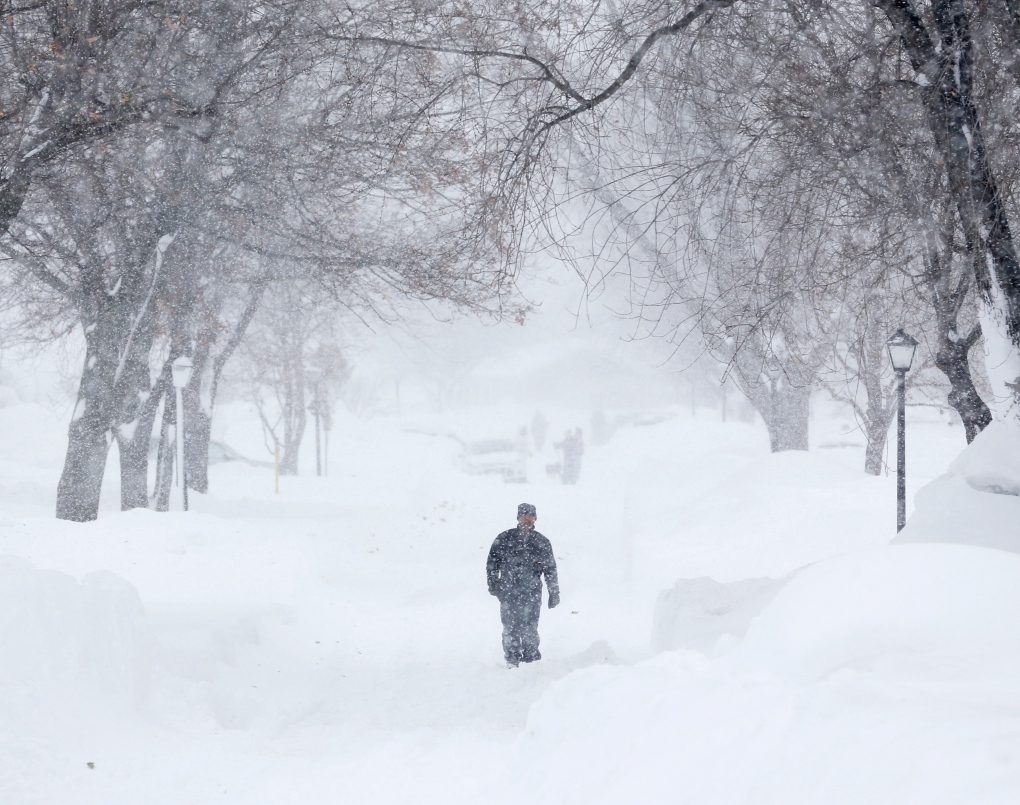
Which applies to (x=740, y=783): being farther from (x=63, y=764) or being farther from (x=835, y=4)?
(x=835, y=4)

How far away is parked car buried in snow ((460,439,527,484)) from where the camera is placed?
34688mm

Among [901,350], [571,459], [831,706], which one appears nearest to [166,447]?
[901,350]

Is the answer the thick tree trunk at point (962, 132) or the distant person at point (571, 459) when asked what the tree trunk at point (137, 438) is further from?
the distant person at point (571, 459)

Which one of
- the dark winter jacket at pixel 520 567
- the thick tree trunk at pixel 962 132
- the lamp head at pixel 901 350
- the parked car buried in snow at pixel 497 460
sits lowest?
the dark winter jacket at pixel 520 567

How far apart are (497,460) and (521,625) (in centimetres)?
2662

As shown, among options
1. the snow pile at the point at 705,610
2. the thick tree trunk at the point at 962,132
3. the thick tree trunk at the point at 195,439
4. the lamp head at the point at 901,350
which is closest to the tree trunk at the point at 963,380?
the lamp head at the point at 901,350

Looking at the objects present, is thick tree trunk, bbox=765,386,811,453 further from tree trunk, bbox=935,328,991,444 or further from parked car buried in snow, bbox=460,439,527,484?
parked car buried in snow, bbox=460,439,527,484

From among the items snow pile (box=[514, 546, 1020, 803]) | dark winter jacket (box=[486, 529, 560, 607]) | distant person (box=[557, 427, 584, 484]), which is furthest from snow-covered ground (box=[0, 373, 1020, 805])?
distant person (box=[557, 427, 584, 484])

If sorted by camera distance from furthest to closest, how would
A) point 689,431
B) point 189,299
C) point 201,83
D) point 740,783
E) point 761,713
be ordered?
point 689,431, point 189,299, point 201,83, point 761,713, point 740,783

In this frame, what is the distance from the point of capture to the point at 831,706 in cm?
315

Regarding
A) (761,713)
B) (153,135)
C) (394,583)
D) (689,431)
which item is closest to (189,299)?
(153,135)

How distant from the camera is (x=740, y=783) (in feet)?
10.1

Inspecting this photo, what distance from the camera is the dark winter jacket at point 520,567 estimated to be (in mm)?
8586

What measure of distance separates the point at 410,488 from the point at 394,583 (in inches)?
650
